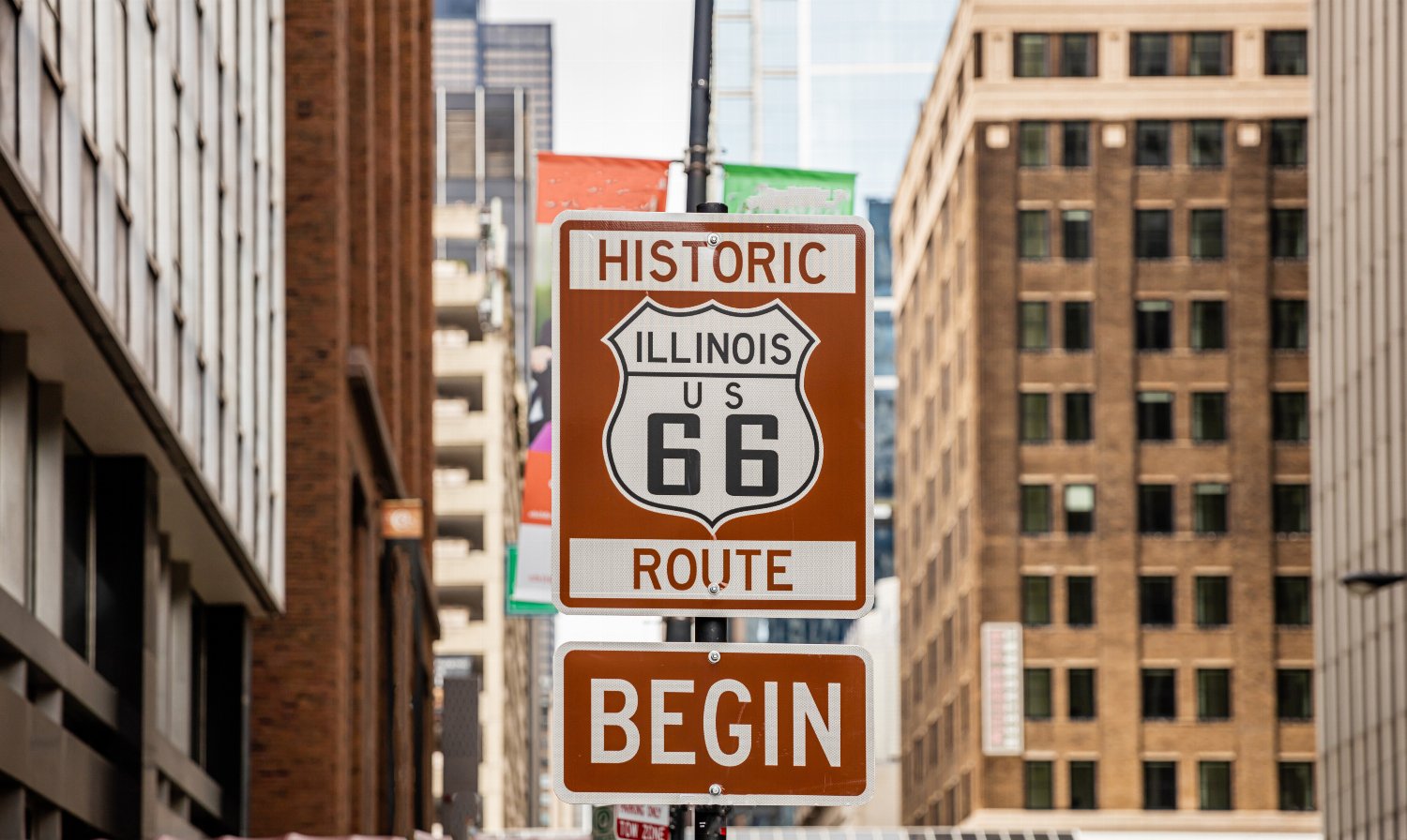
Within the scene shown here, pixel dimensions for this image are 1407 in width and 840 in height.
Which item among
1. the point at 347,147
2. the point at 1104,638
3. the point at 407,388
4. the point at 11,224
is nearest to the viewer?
the point at 11,224

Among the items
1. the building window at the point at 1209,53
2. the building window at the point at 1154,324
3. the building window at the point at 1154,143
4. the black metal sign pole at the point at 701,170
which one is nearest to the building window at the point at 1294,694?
the building window at the point at 1154,324

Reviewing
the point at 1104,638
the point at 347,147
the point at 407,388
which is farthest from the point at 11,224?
the point at 1104,638

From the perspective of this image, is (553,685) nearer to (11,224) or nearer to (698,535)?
(698,535)

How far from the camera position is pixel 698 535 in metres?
6.36

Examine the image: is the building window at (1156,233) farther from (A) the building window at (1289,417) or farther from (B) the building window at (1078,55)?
(A) the building window at (1289,417)

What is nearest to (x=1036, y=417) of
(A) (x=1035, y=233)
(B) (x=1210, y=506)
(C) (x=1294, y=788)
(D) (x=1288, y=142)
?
(A) (x=1035, y=233)

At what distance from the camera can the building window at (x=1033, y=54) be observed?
295 feet

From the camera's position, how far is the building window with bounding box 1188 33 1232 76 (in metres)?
89.9

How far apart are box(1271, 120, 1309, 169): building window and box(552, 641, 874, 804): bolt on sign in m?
87.2

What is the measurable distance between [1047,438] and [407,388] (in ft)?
140

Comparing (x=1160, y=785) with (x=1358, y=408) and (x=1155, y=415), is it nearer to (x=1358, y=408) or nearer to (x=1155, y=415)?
(x=1155, y=415)

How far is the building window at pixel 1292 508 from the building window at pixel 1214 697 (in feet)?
19.5

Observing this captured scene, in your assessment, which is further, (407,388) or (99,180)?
(407,388)

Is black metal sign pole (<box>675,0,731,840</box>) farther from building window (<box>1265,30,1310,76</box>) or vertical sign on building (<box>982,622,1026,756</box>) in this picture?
building window (<box>1265,30,1310,76</box>)
